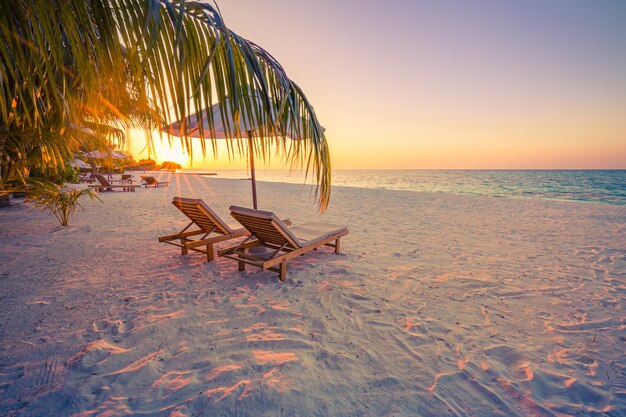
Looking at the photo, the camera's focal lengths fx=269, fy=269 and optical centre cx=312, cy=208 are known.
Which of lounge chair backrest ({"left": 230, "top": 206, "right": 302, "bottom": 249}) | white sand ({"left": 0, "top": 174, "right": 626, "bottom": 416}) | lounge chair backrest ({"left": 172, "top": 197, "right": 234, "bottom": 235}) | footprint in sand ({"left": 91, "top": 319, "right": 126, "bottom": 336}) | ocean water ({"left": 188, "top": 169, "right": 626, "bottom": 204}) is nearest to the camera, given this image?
white sand ({"left": 0, "top": 174, "right": 626, "bottom": 416})

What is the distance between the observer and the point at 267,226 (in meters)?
3.56

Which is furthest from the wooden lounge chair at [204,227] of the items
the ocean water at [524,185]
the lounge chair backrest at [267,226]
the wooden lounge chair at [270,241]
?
the ocean water at [524,185]

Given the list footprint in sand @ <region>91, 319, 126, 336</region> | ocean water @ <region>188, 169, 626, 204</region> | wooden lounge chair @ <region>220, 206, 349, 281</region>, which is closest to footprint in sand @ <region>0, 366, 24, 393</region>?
footprint in sand @ <region>91, 319, 126, 336</region>

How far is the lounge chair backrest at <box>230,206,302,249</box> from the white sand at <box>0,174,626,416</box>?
0.50 meters

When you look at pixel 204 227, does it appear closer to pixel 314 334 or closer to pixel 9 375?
pixel 9 375

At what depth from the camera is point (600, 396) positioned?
1.84 meters

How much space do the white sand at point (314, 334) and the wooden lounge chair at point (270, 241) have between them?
0.91 ft

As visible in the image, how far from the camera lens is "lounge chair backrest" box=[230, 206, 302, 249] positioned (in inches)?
135

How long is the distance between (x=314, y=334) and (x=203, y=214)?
2.70 m

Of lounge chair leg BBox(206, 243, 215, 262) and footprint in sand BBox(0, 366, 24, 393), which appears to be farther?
lounge chair leg BBox(206, 243, 215, 262)

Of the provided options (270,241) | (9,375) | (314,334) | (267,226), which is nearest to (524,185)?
(270,241)

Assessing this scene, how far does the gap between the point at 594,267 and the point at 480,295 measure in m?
2.62

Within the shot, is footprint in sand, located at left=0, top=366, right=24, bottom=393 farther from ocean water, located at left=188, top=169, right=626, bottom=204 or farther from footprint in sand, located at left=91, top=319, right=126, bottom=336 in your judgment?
ocean water, located at left=188, top=169, right=626, bottom=204

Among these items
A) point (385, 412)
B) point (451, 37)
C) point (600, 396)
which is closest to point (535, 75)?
point (451, 37)
